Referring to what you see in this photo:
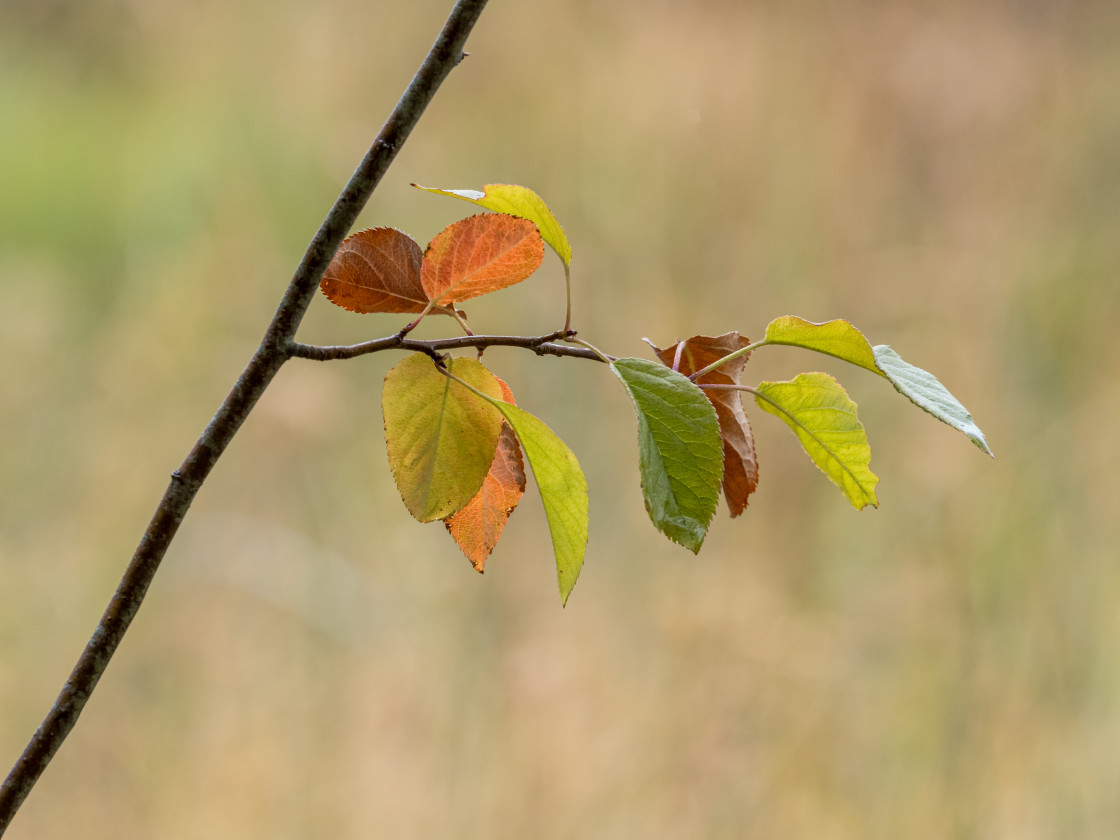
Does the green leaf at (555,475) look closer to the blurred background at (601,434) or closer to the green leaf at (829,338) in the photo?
the green leaf at (829,338)

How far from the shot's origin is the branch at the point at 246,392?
0.66 ft

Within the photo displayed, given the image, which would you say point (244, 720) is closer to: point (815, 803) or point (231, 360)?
point (231, 360)

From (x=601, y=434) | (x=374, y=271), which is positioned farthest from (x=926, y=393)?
(x=601, y=434)

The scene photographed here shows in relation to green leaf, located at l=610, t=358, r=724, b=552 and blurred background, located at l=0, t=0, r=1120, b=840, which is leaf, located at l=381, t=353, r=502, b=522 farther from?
blurred background, located at l=0, t=0, r=1120, b=840

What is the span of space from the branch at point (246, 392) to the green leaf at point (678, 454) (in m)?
0.08

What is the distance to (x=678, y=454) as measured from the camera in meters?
0.19

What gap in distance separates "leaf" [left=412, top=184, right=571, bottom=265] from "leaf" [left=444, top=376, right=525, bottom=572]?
0.14 ft

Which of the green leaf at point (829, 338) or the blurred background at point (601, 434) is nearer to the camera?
the green leaf at point (829, 338)

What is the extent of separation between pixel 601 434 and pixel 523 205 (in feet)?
2.87

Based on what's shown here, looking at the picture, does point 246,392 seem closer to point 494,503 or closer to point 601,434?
point 494,503

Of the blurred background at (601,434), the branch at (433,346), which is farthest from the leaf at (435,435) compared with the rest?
the blurred background at (601,434)

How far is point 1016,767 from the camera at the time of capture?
1006 mm

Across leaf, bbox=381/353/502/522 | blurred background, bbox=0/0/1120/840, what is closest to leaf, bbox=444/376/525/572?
leaf, bbox=381/353/502/522

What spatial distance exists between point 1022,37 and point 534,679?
1.00 m
